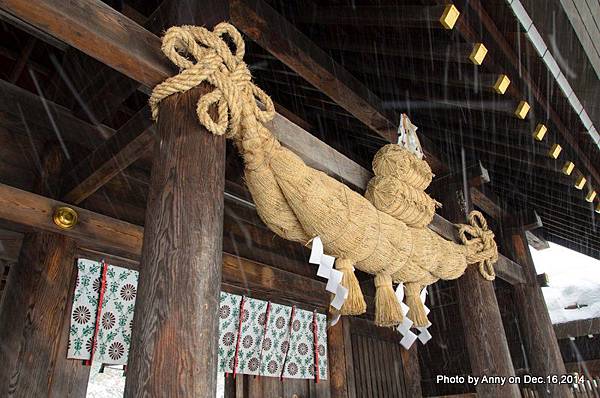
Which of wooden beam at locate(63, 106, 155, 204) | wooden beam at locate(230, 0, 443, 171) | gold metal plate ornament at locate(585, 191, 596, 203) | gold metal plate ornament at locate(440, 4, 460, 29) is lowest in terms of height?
wooden beam at locate(63, 106, 155, 204)

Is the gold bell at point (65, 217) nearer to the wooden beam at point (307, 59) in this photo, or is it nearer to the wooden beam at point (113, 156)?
the wooden beam at point (113, 156)

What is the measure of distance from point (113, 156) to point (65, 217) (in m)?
0.60

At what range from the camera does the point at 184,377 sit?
1.41m

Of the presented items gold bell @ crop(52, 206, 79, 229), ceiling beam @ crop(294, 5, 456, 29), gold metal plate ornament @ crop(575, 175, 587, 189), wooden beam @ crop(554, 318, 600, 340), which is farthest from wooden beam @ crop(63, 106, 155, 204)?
wooden beam @ crop(554, 318, 600, 340)

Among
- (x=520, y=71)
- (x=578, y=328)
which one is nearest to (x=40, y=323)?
(x=520, y=71)

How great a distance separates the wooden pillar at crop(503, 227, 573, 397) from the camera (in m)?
5.09

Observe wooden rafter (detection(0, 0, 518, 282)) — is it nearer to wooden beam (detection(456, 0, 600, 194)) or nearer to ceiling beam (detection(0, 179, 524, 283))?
ceiling beam (detection(0, 179, 524, 283))

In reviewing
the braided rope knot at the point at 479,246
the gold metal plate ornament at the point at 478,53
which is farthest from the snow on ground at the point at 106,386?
the gold metal plate ornament at the point at 478,53

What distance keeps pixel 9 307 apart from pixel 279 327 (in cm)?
243

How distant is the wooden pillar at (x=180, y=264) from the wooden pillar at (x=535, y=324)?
497 centimetres

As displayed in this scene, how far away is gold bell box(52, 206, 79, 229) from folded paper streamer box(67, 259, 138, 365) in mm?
354

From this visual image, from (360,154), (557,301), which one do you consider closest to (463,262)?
(360,154)

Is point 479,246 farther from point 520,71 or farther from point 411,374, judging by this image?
point 411,374

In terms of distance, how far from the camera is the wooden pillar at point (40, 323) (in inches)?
112
